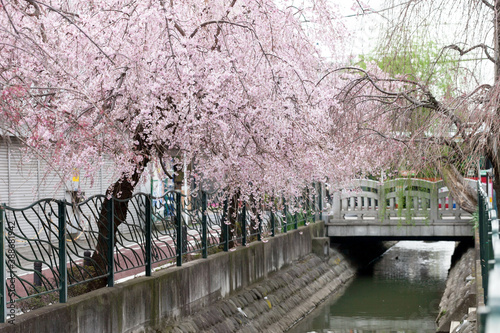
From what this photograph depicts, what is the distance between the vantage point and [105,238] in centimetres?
810

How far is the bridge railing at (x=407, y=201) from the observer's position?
19281 millimetres

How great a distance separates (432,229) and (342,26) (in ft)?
37.0

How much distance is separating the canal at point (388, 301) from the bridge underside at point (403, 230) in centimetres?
149

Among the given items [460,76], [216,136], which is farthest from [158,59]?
[460,76]

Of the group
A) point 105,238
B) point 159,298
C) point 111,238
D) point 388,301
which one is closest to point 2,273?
point 105,238

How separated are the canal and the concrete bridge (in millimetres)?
1622

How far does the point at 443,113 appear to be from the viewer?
8273 mm

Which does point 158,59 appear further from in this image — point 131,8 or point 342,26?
point 342,26

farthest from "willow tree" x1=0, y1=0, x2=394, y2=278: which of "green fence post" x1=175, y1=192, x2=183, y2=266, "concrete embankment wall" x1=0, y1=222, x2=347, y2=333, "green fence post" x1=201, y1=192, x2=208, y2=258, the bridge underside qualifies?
the bridge underside

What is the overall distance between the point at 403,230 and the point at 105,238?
13769 millimetres

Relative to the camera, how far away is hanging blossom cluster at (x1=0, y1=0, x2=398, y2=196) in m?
7.35

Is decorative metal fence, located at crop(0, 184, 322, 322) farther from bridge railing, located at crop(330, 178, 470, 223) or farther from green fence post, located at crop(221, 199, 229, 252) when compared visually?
bridge railing, located at crop(330, 178, 470, 223)

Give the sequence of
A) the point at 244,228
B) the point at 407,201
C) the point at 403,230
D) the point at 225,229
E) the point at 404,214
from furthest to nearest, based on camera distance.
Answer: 1. the point at 403,230
2. the point at 404,214
3. the point at 407,201
4. the point at 244,228
5. the point at 225,229

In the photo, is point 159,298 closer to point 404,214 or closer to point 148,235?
point 148,235
